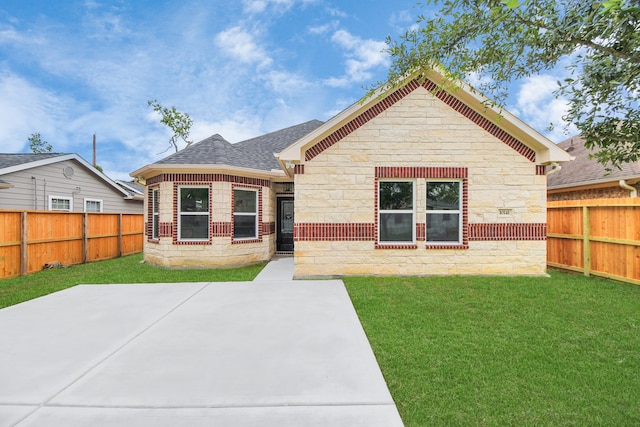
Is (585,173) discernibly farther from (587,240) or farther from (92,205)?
(92,205)

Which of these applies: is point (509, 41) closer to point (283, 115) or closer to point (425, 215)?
point (425, 215)

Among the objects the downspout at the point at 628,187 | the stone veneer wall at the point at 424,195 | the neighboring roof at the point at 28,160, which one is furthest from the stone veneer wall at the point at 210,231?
the downspout at the point at 628,187

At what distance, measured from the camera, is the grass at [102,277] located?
→ 297 inches

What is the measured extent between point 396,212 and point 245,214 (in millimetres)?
5289

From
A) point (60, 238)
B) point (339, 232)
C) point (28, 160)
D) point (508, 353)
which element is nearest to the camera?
point (508, 353)

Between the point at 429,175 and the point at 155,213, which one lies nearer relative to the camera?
the point at 429,175

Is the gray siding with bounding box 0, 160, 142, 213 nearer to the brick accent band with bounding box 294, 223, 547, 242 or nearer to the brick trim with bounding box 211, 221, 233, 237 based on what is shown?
the brick trim with bounding box 211, 221, 233, 237

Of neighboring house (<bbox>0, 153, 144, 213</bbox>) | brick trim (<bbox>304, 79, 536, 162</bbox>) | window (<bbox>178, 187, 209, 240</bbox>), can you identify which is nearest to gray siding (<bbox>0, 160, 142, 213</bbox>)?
neighboring house (<bbox>0, 153, 144, 213</bbox>)

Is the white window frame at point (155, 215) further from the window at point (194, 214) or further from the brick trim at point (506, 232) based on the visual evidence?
the brick trim at point (506, 232)

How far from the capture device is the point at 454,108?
8570 millimetres

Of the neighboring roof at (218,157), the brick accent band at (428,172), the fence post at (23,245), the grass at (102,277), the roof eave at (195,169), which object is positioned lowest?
the grass at (102,277)

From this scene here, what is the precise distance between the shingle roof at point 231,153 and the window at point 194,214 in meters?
0.99

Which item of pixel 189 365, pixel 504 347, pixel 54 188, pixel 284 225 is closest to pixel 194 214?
pixel 284 225

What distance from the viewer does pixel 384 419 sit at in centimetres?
258
